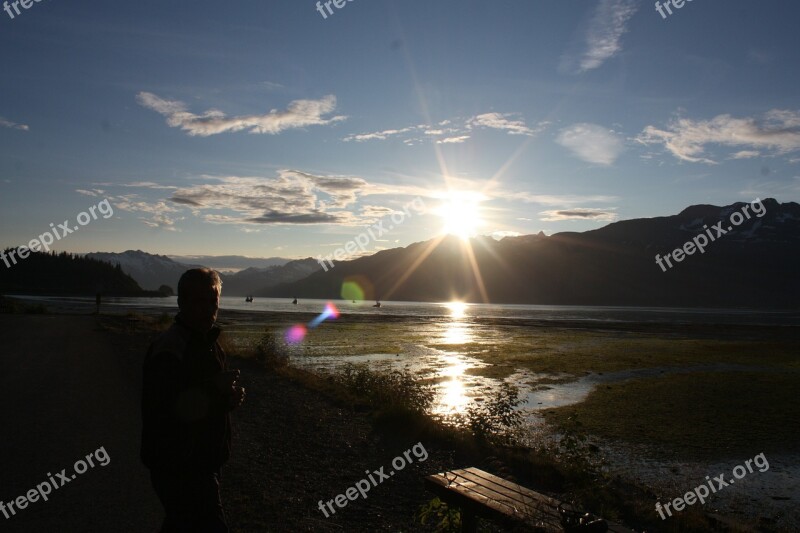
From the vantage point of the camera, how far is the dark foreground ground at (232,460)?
6.65m

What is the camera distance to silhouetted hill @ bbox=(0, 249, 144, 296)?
558 feet

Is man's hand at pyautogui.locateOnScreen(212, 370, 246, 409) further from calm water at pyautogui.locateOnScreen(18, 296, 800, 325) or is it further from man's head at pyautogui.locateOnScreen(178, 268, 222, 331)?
calm water at pyautogui.locateOnScreen(18, 296, 800, 325)

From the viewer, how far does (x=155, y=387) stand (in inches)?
133

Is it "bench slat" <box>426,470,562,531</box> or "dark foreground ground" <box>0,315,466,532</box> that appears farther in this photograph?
"dark foreground ground" <box>0,315,466,532</box>

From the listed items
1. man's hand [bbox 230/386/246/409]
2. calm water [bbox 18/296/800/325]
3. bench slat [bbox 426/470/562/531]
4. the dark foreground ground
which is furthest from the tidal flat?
calm water [bbox 18/296/800/325]

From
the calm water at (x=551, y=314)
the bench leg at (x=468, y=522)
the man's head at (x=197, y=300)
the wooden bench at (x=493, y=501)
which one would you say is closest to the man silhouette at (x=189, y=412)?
the man's head at (x=197, y=300)

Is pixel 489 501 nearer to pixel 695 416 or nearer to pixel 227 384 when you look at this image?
pixel 227 384

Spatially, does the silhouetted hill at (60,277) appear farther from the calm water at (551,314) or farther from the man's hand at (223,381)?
the man's hand at (223,381)

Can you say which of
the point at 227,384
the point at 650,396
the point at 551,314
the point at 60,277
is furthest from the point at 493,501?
the point at 60,277

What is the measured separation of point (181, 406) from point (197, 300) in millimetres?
724

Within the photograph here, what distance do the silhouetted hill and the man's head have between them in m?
191

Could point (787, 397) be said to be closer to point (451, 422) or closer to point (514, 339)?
point (451, 422)

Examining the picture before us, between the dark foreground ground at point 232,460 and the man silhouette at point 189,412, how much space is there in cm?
307

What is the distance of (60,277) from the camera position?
182 meters
